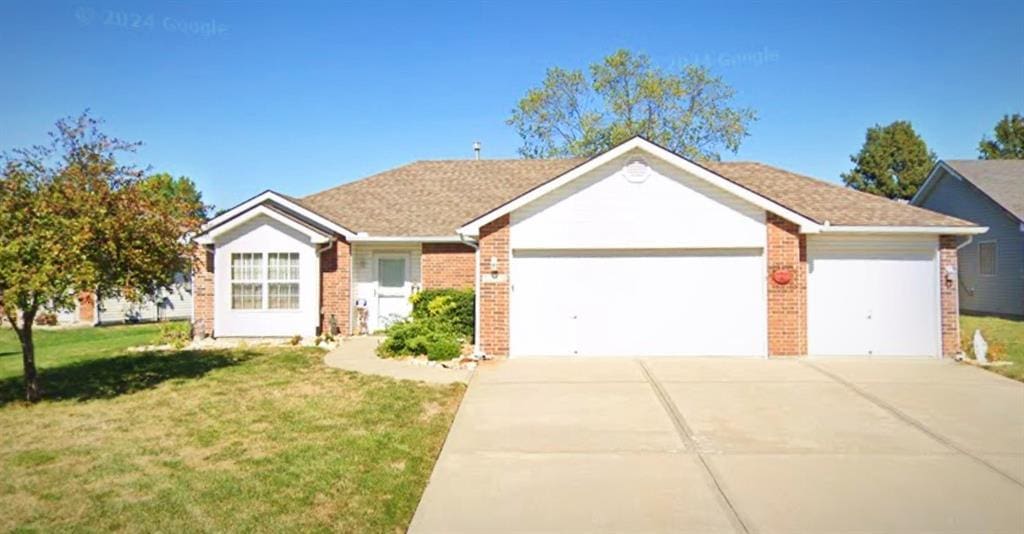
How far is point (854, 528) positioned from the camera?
174 inches

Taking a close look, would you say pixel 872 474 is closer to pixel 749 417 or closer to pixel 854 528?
pixel 854 528

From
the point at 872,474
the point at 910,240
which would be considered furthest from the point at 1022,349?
the point at 872,474

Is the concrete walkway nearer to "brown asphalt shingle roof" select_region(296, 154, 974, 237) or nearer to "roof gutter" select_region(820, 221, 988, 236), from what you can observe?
"brown asphalt shingle roof" select_region(296, 154, 974, 237)

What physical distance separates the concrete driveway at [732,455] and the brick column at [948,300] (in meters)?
1.69

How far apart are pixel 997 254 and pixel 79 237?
1012 inches

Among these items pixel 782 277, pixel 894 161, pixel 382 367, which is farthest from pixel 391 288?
pixel 894 161

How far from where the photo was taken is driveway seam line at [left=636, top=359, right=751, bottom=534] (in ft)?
15.4

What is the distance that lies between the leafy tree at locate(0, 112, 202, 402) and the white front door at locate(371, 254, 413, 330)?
18.7 ft

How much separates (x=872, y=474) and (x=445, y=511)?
12.9ft

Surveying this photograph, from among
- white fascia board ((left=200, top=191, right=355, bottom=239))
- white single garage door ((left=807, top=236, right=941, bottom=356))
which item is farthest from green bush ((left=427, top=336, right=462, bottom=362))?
white single garage door ((left=807, top=236, right=941, bottom=356))

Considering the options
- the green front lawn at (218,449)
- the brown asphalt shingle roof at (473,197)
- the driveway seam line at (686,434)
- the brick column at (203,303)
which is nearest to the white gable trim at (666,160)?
the brown asphalt shingle roof at (473,197)

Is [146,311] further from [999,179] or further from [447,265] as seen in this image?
[999,179]

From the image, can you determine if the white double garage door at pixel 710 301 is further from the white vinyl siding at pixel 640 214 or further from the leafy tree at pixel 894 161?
the leafy tree at pixel 894 161

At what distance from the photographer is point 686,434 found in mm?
6723
